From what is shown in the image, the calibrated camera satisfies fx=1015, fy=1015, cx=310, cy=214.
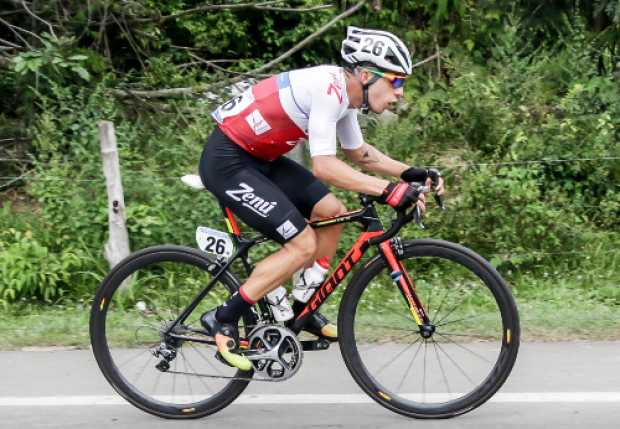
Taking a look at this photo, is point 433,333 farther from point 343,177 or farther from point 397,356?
point 343,177

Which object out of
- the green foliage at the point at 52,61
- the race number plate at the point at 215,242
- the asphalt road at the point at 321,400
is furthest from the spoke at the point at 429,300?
the green foliage at the point at 52,61

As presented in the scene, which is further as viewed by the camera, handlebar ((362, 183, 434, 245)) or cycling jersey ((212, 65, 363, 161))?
handlebar ((362, 183, 434, 245))

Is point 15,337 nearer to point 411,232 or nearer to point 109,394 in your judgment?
point 109,394

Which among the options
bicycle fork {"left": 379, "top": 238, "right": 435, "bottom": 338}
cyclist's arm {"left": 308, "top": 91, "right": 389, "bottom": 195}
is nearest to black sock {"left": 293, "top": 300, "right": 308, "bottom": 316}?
bicycle fork {"left": 379, "top": 238, "right": 435, "bottom": 338}

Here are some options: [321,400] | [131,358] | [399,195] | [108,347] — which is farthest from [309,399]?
[399,195]

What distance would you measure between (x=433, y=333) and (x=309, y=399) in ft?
2.30

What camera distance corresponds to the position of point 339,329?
183 inches

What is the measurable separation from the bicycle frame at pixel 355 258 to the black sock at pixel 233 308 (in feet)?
0.39

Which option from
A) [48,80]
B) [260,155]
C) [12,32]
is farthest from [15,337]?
[12,32]

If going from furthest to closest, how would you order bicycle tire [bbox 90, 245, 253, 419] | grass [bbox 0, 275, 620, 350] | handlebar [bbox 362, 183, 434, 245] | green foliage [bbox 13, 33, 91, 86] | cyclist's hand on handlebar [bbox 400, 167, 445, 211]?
green foliage [bbox 13, 33, 91, 86]
grass [bbox 0, 275, 620, 350]
bicycle tire [bbox 90, 245, 253, 419]
cyclist's hand on handlebar [bbox 400, 167, 445, 211]
handlebar [bbox 362, 183, 434, 245]

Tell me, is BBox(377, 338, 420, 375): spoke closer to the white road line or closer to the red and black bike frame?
the white road line

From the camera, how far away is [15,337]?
5.93 meters

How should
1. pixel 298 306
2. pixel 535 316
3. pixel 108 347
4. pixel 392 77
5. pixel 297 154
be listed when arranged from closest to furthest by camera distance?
pixel 392 77 → pixel 298 306 → pixel 108 347 → pixel 535 316 → pixel 297 154

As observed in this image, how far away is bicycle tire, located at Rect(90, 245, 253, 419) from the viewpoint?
15.4 ft
